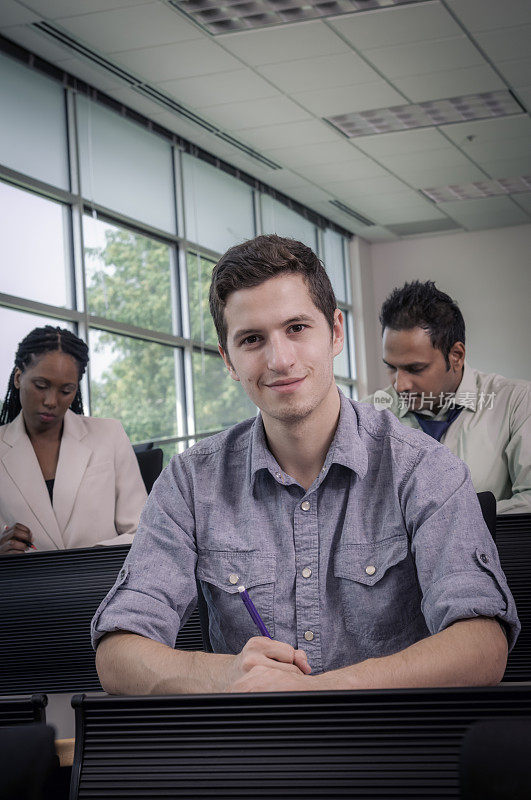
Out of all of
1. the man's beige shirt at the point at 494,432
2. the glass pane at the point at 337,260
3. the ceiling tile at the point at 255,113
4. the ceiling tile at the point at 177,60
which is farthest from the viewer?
the glass pane at the point at 337,260

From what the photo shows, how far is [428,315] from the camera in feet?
9.46

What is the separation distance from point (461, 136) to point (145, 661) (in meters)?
7.25

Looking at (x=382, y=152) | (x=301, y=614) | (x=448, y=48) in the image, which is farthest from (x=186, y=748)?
(x=382, y=152)

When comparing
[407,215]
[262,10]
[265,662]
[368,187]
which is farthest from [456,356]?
[407,215]

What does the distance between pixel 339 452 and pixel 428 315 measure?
5.19ft

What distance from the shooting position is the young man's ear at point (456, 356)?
9.45ft

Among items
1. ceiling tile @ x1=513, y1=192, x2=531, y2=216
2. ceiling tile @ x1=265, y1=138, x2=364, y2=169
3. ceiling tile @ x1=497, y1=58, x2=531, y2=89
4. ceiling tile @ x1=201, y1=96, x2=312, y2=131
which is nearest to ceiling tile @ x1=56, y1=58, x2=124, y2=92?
ceiling tile @ x1=201, y1=96, x2=312, y2=131

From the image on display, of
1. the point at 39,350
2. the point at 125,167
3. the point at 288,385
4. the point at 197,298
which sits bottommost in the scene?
the point at 288,385

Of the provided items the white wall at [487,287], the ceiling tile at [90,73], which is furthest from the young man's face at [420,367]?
the white wall at [487,287]

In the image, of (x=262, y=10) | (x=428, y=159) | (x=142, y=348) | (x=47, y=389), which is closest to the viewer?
(x=47, y=389)

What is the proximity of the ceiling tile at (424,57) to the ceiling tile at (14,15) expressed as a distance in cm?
214

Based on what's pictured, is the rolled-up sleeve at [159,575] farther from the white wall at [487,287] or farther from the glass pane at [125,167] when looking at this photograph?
the white wall at [487,287]

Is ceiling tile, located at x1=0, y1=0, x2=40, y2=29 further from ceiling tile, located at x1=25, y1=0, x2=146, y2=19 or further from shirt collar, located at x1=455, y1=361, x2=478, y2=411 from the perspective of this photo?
shirt collar, located at x1=455, y1=361, x2=478, y2=411

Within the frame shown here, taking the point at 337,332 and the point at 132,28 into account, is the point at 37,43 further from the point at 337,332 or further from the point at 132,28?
the point at 337,332
